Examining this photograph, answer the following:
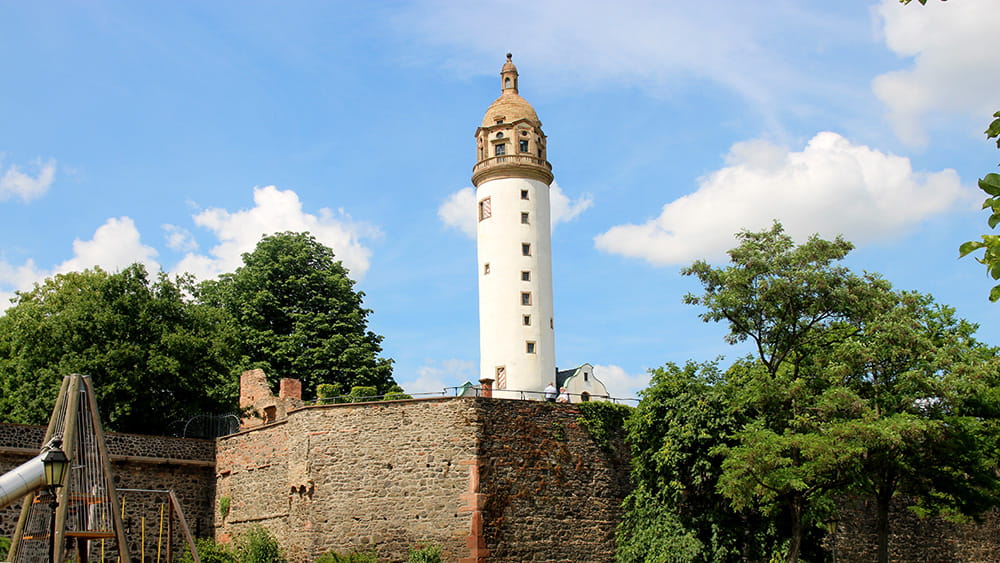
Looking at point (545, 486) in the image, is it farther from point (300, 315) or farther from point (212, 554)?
point (300, 315)

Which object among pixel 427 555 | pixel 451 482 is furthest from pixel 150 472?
pixel 451 482

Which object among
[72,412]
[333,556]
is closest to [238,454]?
[333,556]

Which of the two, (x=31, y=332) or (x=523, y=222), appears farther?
(x=523, y=222)

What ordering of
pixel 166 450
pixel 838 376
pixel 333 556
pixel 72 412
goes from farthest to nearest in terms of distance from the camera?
1. pixel 166 450
2. pixel 333 556
3. pixel 838 376
4. pixel 72 412

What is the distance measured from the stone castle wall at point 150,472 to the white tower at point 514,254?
12.8 metres

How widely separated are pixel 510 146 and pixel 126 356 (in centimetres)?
1806

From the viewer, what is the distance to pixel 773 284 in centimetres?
2448

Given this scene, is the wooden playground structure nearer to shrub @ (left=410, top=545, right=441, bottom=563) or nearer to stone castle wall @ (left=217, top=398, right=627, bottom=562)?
stone castle wall @ (left=217, top=398, right=627, bottom=562)

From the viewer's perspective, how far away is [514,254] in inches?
1608

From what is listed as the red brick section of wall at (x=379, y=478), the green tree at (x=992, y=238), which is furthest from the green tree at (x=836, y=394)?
the green tree at (x=992, y=238)

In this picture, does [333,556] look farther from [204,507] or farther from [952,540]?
[952,540]

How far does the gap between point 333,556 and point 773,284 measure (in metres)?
12.8

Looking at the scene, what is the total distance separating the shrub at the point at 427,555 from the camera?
2508 centimetres

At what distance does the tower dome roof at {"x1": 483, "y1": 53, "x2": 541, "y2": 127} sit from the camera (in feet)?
141
